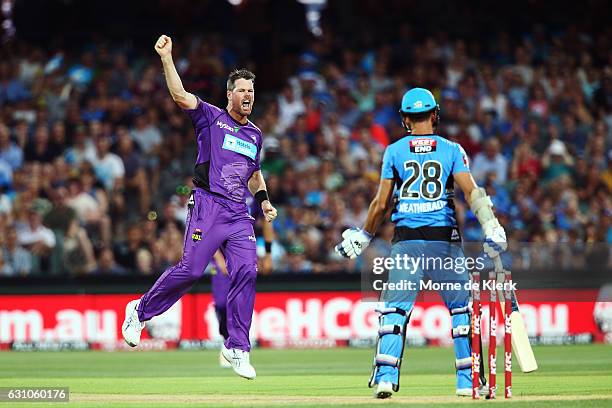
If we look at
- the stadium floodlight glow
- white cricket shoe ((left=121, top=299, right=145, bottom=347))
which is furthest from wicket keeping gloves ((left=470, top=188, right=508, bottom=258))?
the stadium floodlight glow

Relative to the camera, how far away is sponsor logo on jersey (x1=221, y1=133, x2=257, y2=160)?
10727mm

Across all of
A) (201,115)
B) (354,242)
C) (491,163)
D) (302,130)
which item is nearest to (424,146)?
(354,242)

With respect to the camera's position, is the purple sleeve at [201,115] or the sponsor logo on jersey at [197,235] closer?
the sponsor logo on jersey at [197,235]

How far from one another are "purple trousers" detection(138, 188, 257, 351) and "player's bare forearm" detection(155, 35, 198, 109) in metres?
Answer: 0.81

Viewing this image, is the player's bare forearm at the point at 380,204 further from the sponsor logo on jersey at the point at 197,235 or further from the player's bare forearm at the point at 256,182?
the player's bare forearm at the point at 256,182

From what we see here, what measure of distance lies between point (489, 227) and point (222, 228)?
2.46 meters

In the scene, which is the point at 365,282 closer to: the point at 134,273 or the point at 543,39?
the point at 134,273

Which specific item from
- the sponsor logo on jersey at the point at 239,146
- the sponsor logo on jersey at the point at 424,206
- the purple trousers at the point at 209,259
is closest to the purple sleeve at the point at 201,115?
the sponsor logo on jersey at the point at 239,146

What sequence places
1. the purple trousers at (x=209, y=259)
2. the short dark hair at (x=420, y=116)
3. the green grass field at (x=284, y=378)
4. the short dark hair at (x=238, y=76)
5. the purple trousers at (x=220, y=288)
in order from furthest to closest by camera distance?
the purple trousers at (x=220, y=288) < the short dark hair at (x=238, y=76) < the purple trousers at (x=209, y=259) < the green grass field at (x=284, y=378) < the short dark hair at (x=420, y=116)

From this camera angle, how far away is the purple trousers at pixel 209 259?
34.6 feet

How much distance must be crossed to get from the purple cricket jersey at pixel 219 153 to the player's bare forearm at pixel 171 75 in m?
0.15

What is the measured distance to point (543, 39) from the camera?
2350 centimetres

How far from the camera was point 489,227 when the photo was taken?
370 inches

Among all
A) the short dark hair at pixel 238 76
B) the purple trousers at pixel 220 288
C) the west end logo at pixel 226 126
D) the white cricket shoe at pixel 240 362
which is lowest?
the white cricket shoe at pixel 240 362
